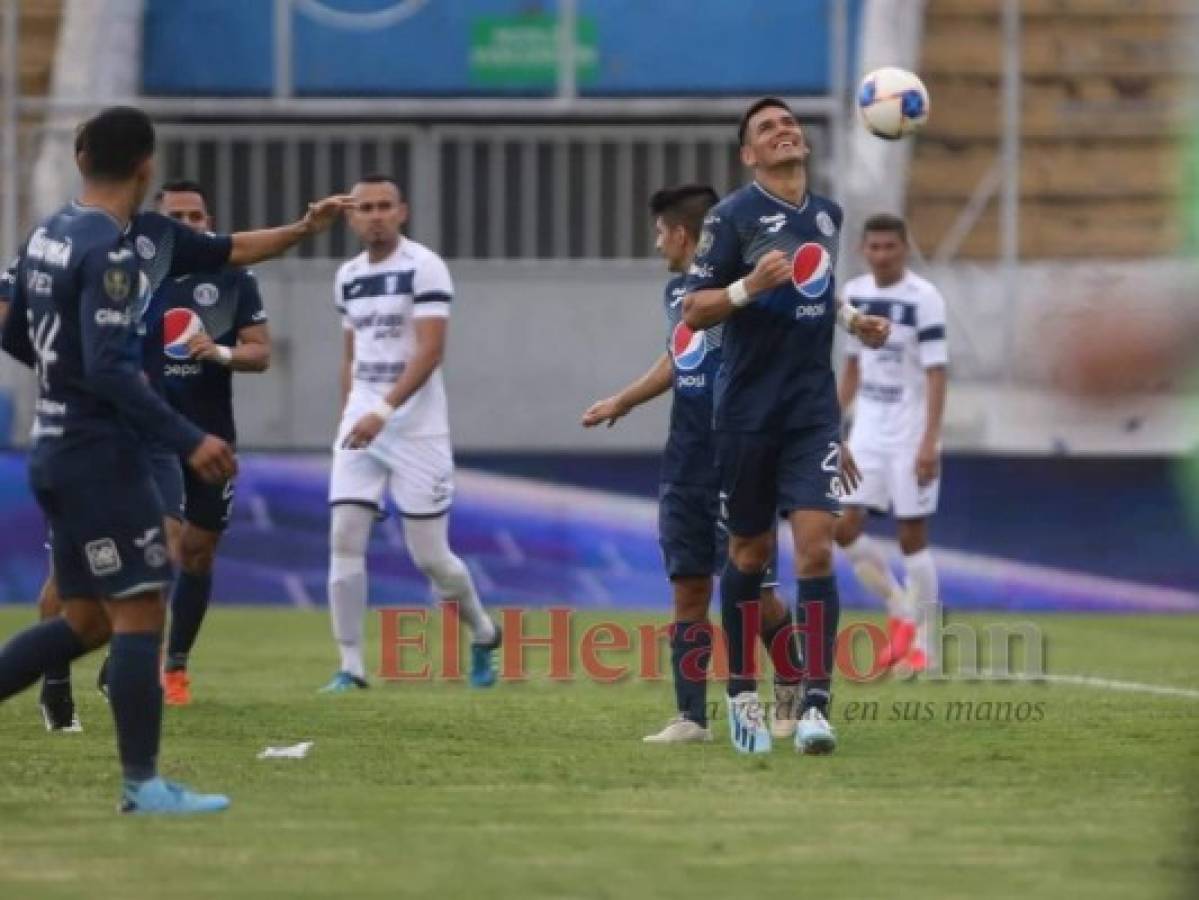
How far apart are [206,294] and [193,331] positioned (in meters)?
0.39

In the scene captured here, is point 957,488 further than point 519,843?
Yes

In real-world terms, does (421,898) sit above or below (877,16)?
below

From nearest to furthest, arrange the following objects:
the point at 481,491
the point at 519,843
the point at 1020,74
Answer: the point at 519,843 < the point at 481,491 < the point at 1020,74

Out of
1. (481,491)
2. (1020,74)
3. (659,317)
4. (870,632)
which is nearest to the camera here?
(870,632)

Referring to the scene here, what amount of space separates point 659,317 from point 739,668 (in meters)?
11.7

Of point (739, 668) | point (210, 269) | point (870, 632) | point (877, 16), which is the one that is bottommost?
point (870, 632)

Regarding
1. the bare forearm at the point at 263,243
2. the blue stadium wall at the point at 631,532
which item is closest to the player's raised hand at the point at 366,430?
the bare forearm at the point at 263,243

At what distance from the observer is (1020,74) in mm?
22250

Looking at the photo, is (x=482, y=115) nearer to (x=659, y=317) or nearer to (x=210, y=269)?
(x=659, y=317)

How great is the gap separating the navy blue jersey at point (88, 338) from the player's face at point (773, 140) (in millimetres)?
2461

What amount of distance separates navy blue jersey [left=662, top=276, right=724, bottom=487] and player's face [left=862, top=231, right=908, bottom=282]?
464 centimetres

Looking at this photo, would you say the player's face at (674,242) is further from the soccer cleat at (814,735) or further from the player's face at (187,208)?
the player's face at (187,208)

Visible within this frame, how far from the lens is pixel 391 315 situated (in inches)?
511

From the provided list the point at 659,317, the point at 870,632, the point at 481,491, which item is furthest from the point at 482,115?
the point at 870,632
